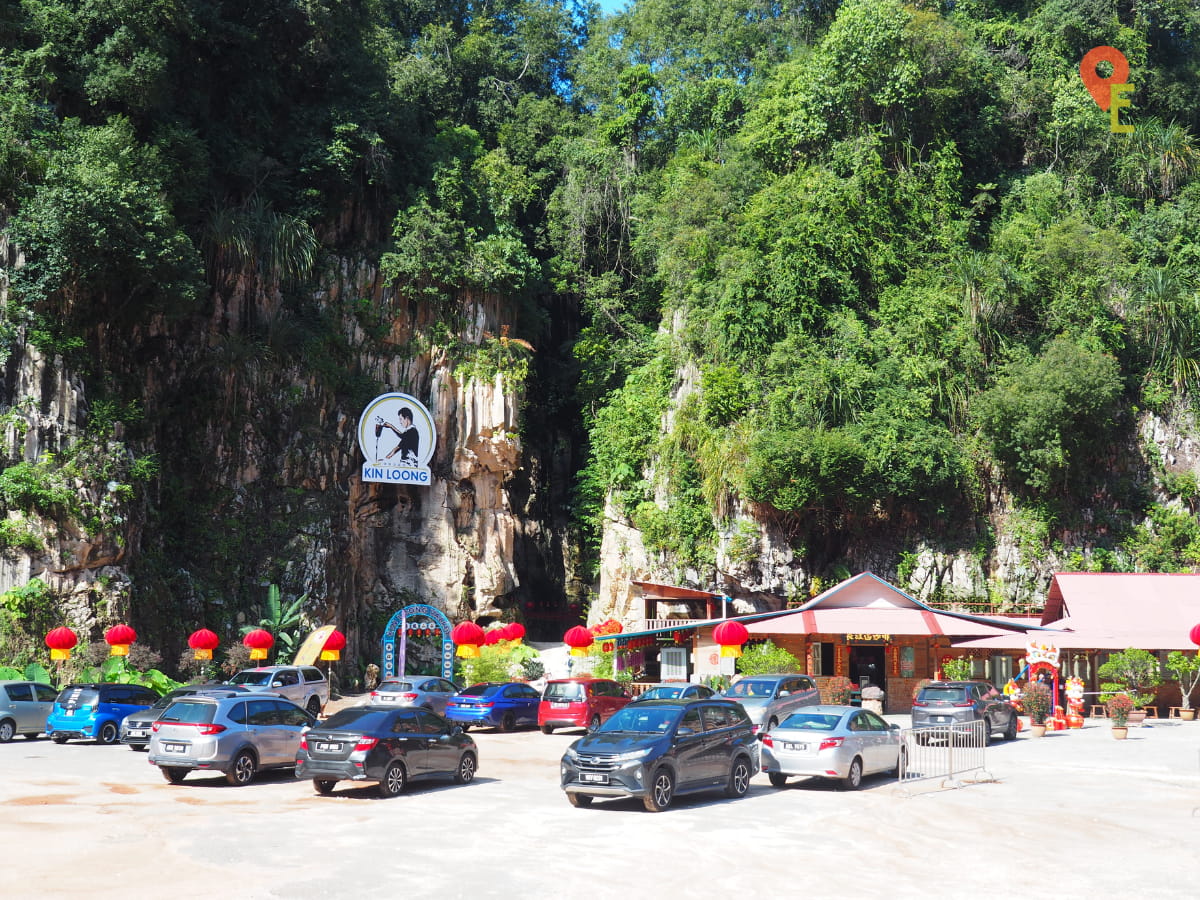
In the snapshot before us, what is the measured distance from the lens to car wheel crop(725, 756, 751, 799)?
1655 cm

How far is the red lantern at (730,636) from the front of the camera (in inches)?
1166

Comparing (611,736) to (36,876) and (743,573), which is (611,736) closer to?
(36,876)

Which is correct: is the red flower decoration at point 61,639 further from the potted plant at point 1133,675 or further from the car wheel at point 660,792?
the potted plant at point 1133,675

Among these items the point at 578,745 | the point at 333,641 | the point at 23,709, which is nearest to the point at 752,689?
the point at 578,745

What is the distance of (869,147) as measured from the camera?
41.9 meters

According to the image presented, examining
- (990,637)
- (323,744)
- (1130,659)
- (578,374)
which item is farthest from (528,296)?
(323,744)

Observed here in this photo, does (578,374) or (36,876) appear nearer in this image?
(36,876)

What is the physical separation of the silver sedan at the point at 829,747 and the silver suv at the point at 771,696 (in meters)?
4.33

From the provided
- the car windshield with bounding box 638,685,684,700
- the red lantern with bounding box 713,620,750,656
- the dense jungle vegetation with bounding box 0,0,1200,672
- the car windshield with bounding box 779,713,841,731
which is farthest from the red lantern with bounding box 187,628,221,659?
the car windshield with bounding box 779,713,841,731

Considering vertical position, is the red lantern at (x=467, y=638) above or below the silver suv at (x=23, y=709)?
above

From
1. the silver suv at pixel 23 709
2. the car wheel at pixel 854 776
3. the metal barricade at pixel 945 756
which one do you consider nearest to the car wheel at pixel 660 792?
the car wheel at pixel 854 776

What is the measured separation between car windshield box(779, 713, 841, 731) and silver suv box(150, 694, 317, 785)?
8.76m

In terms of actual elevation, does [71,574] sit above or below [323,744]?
above

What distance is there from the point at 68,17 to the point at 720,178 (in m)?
24.6
